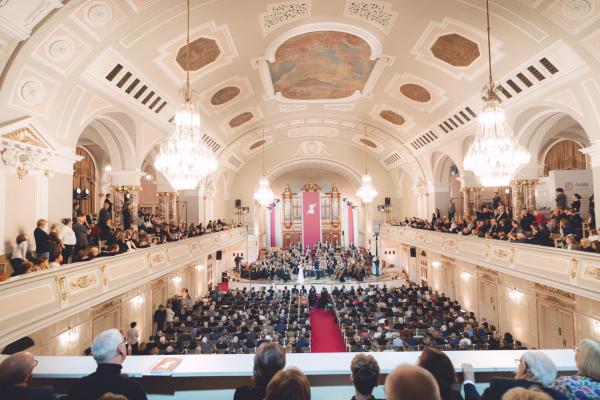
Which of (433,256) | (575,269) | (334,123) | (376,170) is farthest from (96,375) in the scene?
(376,170)

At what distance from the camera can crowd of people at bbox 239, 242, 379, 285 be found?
2061cm

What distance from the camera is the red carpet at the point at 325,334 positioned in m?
11.6

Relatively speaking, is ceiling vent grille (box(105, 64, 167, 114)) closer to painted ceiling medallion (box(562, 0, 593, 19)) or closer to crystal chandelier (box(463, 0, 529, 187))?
crystal chandelier (box(463, 0, 529, 187))

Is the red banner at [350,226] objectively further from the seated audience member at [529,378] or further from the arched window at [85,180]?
the seated audience member at [529,378]

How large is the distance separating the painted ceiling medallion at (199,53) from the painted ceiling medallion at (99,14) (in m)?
2.67

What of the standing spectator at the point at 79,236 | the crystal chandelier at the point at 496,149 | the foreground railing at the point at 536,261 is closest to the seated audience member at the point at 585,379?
the crystal chandelier at the point at 496,149

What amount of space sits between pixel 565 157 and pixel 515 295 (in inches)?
383

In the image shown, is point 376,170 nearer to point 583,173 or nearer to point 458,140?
point 458,140

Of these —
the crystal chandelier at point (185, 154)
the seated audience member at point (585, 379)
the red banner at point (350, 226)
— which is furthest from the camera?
the red banner at point (350, 226)

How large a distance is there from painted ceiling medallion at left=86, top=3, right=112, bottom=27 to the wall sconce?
14.3 m

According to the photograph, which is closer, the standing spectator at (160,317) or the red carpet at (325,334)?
the red carpet at (325,334)

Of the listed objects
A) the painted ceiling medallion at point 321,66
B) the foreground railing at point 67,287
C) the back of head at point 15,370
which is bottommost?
the foreground railing at point 67,287

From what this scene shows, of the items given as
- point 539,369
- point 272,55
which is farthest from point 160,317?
point 539,369

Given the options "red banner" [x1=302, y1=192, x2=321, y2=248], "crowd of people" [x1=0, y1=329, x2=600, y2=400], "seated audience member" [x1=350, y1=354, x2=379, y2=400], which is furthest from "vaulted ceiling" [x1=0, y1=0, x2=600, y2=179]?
"red banner" [x1=302, y1=192, x2=321, y2=248]
